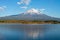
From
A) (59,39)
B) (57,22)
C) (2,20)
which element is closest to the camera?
(59,39)

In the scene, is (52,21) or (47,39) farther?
(52,21)

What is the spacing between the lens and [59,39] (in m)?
14.3

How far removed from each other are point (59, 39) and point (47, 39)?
111cm

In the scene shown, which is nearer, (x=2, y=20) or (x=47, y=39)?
(x=47, y=39)

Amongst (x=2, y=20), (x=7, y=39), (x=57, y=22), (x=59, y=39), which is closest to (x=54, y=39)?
(x=59, y=39)

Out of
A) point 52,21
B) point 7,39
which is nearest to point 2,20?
point 52,21

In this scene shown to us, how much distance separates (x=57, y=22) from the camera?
43.2 meters

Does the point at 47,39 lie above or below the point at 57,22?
below

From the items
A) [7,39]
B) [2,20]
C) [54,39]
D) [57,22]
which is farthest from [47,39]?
[57,22]

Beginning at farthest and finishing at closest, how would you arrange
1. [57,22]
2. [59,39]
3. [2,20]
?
[57,22] → [2,20] → [59,39]

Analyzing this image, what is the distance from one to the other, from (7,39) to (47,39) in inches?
146

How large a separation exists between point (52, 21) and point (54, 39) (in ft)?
90.1

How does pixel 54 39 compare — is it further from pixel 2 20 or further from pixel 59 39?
pixel 2 20

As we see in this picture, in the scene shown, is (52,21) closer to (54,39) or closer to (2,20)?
(2,20)
